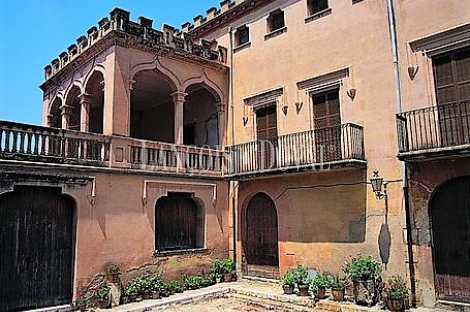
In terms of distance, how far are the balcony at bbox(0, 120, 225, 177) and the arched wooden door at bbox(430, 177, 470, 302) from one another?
7717mm

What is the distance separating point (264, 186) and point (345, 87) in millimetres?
4442

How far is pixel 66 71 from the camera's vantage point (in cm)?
1552

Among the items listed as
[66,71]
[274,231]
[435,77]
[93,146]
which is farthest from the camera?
[66,71]

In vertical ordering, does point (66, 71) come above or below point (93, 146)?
above

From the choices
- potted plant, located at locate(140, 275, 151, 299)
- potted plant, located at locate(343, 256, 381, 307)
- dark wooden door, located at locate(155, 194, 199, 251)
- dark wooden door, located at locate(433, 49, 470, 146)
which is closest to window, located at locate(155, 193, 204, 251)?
dark wooden door, located at locate(155, 194, 199, 251)

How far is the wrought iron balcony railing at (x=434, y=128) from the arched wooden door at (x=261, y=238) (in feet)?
17.5

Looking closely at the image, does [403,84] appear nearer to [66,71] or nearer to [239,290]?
[239,290]

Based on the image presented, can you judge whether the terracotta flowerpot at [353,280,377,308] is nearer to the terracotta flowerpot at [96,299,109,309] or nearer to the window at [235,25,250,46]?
the terracotta flowerpot at [96,299,109,309]

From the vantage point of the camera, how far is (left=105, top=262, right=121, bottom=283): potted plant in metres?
11.5

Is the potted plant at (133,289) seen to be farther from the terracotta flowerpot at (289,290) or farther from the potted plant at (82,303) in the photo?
the terracotta flowerpot at (289,290)

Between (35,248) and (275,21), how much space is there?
11.2 meters

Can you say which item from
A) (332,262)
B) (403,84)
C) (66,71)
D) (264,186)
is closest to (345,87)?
(403,84)

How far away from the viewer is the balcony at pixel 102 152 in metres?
10.2

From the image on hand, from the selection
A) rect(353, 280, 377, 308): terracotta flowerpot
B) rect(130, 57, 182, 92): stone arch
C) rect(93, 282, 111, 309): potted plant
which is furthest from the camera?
rect(130, 57, 182, 92): stone arch
